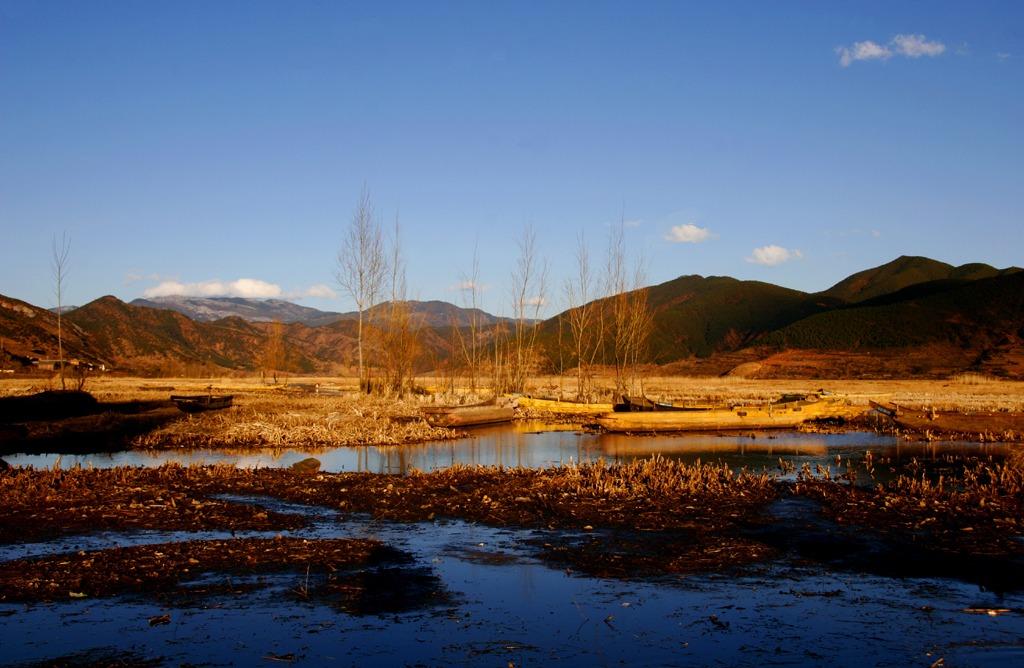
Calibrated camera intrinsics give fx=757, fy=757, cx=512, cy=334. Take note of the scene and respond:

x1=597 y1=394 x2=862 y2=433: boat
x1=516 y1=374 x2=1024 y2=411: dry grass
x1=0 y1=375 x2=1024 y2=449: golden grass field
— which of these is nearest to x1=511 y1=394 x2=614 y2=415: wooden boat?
x1=0 y1=375 x2=1024 y2=449: golden grass field

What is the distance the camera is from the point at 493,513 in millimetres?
13297

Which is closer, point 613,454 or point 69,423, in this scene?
point 613,454

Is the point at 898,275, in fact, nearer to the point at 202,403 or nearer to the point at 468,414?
the point at 468,414

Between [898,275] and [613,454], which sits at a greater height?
[898,275]

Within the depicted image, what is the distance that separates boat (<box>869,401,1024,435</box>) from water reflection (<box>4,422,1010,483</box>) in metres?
0.98

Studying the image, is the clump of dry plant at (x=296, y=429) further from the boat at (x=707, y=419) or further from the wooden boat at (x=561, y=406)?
the boat at (x=707, y=419)

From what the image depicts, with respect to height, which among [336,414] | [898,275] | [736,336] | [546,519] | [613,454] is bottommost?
[613,454]

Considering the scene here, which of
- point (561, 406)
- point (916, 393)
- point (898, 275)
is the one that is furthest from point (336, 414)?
point (898, 275)

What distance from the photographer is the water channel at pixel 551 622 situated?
278 inches

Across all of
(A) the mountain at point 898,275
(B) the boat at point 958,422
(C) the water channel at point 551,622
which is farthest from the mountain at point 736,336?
(C) the water channel at point 551,622

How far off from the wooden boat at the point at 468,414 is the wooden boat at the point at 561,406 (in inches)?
58.8

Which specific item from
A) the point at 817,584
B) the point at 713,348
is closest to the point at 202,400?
the point at 817,584

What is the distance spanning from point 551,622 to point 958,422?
25.1 m

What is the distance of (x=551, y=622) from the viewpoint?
8.11m
